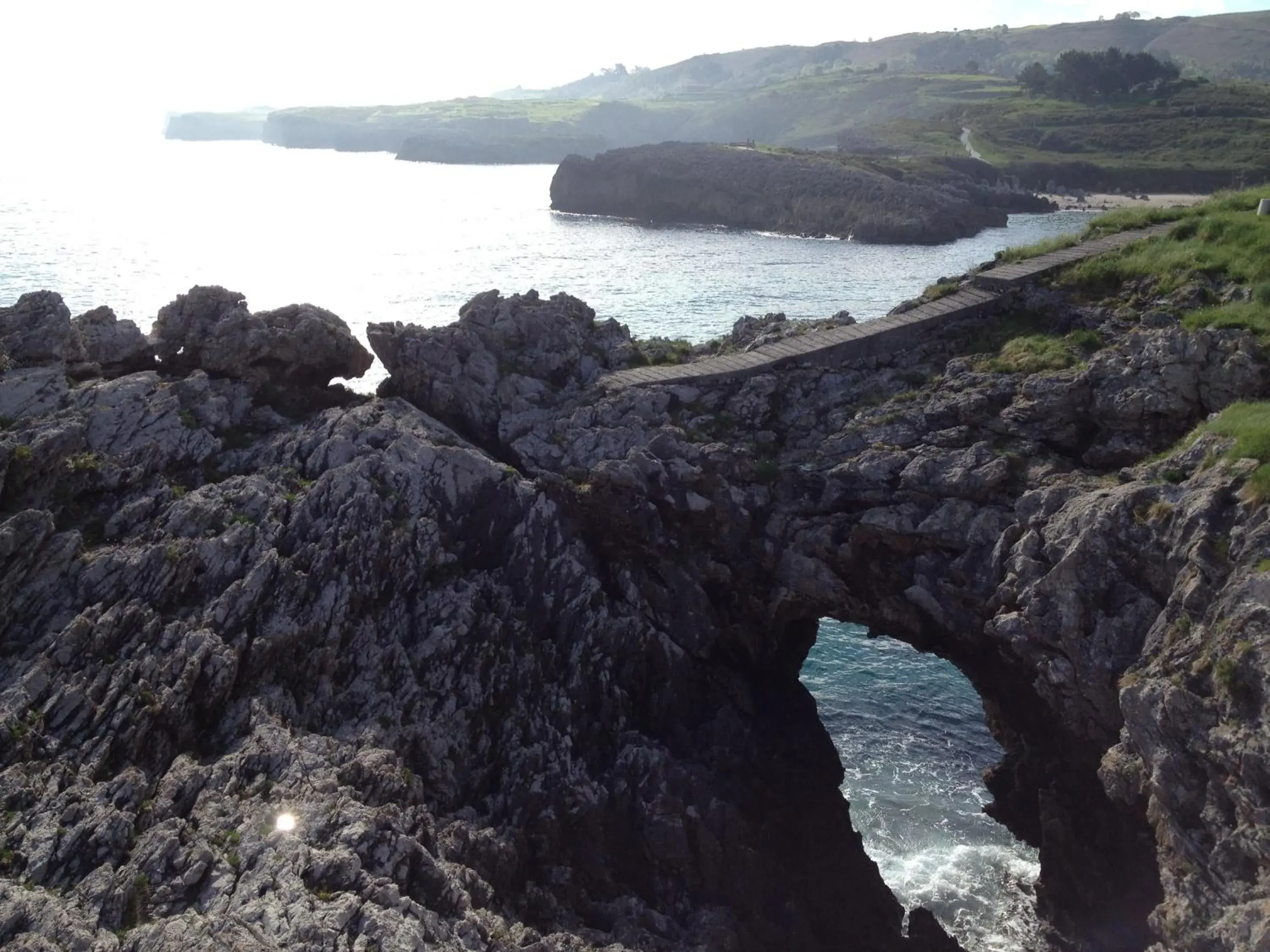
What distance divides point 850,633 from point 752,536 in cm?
1466

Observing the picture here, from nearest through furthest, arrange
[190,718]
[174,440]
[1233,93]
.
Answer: [190,718] → [174,440] → [1233,93]

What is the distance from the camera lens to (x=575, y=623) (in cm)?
2144

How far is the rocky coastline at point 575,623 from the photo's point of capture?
15102 mm

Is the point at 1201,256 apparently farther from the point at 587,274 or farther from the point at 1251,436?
the point at 587,274

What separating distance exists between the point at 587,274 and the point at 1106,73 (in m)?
122

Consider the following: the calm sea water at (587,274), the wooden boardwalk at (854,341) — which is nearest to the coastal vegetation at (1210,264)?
the wooden boardwalk at (854,341)

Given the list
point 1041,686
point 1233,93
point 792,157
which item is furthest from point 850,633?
point 1233,93

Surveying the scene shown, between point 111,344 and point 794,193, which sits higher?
point 794,193

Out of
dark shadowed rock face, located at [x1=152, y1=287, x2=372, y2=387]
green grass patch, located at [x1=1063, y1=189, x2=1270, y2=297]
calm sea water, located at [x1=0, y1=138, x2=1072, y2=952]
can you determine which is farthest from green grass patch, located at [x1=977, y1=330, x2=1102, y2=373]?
dark shadowed rock face, located at [x1=152, y1=287, x2=372, y2=387]

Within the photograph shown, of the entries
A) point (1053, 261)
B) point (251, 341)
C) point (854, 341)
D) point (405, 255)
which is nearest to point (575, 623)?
point (251, 341)

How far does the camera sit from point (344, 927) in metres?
13.6

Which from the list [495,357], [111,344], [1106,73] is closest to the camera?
[111,344]

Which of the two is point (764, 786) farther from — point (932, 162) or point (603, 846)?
point (932, 162)

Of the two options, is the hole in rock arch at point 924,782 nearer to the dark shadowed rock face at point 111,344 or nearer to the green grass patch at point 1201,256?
the green grass patch at point 1201,256
